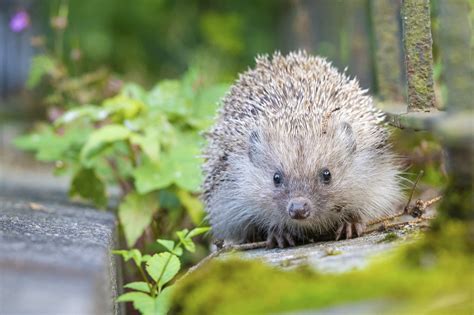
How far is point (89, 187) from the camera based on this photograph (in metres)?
5.70

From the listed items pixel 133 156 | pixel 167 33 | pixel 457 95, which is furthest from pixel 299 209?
pixel 167 33

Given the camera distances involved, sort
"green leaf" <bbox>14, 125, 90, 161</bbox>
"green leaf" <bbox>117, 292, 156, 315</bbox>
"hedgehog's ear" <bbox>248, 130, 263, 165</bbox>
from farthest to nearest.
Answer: "green leaf" <bbox>14, 125, 90, 161</bbox> < "hedgehog's ear" <bbox>248, 130, 263, 165</bbox> < "green leaf" <bbox>117, 292, 156, 315</bbox>

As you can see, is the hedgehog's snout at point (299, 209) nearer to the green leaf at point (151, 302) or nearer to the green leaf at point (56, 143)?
the green leaf at point (151, 302)

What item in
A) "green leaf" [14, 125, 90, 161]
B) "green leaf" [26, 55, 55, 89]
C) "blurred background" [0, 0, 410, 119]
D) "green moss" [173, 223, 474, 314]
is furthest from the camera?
"blurred background" [0, 0, 410, 119]

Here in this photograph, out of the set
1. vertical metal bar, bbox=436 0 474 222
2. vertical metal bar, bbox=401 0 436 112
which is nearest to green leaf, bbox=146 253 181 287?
vertical metal bar, bbox=436 0 474 222

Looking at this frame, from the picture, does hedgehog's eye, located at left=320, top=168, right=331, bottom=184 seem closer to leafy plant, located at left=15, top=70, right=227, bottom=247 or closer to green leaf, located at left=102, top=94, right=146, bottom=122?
leafy plant, located at left=15, top=70, right=227, bottom=247

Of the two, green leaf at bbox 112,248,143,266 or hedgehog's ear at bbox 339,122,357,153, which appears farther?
hedgehog's ear at bbox 339,122,357,153

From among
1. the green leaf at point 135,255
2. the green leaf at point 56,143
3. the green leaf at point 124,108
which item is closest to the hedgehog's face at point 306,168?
the green leaf at point 135,255

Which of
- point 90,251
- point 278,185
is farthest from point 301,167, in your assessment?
point 90,251

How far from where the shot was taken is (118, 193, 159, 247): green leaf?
5.21m

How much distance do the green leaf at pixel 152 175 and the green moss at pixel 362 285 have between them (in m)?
2.68

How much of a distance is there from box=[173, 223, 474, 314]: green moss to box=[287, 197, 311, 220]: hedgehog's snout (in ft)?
4.27

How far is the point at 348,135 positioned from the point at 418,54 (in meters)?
0.63

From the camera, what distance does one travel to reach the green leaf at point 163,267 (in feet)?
10.9
